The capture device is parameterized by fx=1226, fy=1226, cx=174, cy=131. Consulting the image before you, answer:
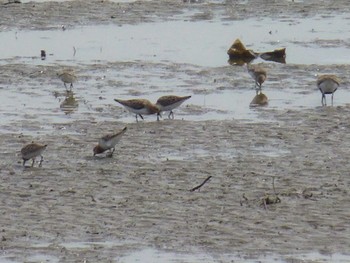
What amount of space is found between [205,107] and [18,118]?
3.05m

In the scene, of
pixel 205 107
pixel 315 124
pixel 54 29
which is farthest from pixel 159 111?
pixel 54 29

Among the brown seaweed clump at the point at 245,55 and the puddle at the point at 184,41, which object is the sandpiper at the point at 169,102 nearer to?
the puddle at the point at 184,41

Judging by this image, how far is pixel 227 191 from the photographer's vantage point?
48.7 ft

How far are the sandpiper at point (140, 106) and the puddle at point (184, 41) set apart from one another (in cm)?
476

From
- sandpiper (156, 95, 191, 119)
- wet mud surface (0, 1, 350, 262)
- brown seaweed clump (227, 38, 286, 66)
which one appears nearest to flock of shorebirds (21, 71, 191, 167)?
sandpiper (156, 95, 191, 119)

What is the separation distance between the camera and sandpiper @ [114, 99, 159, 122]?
62.2ft

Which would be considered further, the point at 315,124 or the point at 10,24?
the point at 10,24

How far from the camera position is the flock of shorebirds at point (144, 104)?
1608cm

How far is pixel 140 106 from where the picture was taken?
19.0 m

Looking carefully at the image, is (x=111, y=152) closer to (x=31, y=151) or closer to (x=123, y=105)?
(x=31, y=151)

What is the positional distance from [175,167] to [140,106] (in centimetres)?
311

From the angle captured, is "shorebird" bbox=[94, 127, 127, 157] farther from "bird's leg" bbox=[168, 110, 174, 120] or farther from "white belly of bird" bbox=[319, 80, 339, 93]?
"white belly of bird" bbox=[319, 80, 339, 93]

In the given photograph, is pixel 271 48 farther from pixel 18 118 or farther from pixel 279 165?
pixel 279 165

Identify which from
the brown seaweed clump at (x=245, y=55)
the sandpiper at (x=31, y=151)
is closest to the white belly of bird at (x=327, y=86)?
the brown seaweed clump at (x=245, y=55)
